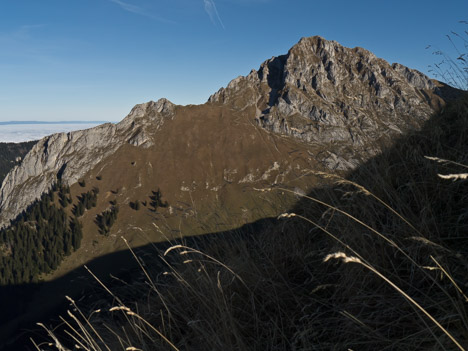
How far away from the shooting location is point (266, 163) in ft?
528

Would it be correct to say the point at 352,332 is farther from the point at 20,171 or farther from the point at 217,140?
the point at 20,171

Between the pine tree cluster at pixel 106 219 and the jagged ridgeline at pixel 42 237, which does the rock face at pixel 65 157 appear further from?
the pine tree cluster at pixel 106 219

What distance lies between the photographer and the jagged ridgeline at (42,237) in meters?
117

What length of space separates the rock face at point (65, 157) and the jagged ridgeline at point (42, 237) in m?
9.94

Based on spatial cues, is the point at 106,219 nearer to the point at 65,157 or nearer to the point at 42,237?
the point at 42,237

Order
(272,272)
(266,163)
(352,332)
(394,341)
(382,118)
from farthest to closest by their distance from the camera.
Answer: (266,163) < (382,118) < (272,272) < (352,332) < (394,341)

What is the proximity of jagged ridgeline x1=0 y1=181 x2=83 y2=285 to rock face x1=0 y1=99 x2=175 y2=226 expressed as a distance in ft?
Result: 32.6

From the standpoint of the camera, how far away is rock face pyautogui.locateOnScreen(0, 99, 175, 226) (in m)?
171

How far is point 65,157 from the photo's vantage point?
594 feet

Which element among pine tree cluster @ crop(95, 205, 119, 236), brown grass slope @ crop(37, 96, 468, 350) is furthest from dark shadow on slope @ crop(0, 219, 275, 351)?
brown grass slope @ crop(37, 96, 468, 350)

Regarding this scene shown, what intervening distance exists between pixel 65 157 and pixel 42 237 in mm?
64406

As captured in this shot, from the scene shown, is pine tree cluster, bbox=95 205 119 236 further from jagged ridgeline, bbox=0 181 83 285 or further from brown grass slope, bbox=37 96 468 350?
brown grass slope, bbox=37 96 468 350

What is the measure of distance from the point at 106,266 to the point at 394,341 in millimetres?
131648

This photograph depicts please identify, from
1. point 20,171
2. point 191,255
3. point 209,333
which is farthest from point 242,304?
point 20,171
